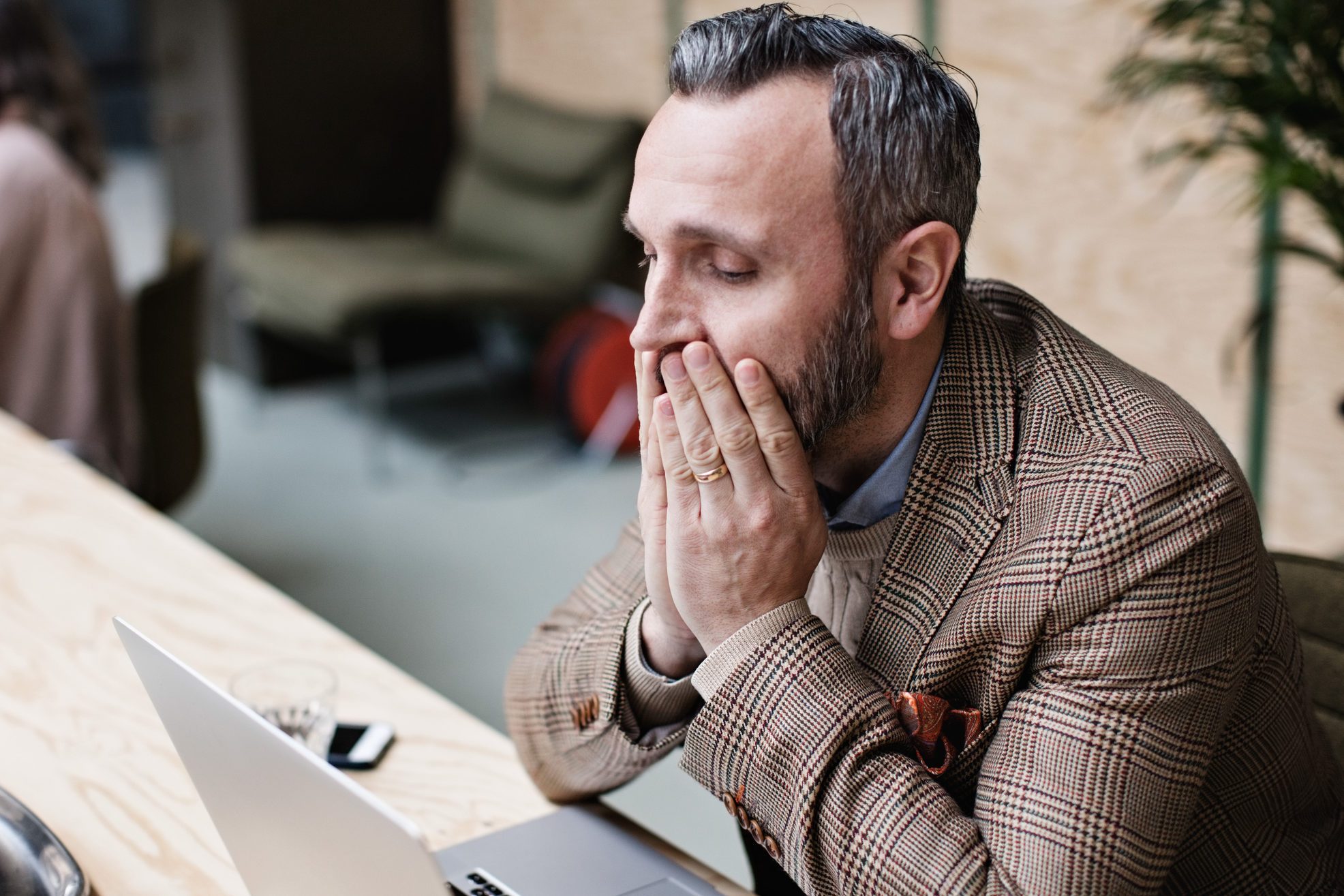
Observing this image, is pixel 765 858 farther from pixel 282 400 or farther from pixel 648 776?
pixel 282 400

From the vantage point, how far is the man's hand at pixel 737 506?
3.60ft

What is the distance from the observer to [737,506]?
1119 millimetres

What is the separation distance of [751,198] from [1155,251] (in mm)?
2392

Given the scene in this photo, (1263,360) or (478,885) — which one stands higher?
(1263,360)

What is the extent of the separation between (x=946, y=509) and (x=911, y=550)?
0.14 feet

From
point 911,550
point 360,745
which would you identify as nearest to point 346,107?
point 360,745

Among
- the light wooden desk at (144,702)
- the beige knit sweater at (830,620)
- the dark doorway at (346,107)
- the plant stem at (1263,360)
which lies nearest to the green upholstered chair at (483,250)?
the dark doorway at (346,107)

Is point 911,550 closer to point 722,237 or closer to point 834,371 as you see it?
point 834,371

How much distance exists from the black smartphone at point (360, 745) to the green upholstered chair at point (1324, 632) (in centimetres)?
82

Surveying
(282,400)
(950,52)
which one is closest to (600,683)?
(950,52)

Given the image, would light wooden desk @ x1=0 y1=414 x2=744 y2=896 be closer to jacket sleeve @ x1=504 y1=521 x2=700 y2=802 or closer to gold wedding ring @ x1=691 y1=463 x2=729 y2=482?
jacket sleeve @ x1=504 y1=521 x2=700 y2=802

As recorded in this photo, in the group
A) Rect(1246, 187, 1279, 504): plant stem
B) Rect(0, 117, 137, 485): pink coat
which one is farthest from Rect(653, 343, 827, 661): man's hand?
Rect(0, 117, 137, 485): pink coat

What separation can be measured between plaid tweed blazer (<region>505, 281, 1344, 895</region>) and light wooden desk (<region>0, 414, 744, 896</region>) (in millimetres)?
156

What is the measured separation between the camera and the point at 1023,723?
103cm
